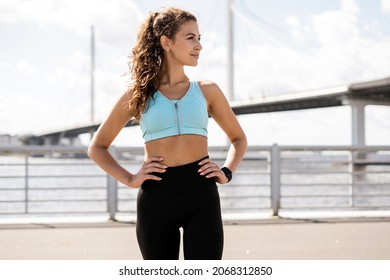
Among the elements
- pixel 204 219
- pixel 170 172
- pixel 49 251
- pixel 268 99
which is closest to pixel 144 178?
pixel 170 172

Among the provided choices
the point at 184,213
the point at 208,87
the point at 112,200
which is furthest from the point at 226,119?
the point at 112,200

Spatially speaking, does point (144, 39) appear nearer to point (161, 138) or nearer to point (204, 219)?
point (161, 138)

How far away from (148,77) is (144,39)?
0.53 ft

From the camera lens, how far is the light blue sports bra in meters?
1.88

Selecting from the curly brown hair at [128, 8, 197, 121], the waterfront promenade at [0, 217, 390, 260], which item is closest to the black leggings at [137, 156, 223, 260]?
the curly brown hair at [128, 8, 197, 121]

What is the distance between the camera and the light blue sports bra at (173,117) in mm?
1882

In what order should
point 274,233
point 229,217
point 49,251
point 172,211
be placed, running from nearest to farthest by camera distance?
point 172,211 → point 49,251 → point 274,233 → point 229,217

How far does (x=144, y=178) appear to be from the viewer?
1867 millimetres

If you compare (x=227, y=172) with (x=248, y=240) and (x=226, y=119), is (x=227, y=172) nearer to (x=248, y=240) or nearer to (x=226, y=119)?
(x=226, y=119)

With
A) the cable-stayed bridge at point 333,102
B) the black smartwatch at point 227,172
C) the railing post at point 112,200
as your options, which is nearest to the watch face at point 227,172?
the black smartwatch at point 227,172

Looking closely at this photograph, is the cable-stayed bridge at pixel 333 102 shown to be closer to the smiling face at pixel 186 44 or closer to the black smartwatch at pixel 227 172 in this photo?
the black smartwatch at pixel 227 172

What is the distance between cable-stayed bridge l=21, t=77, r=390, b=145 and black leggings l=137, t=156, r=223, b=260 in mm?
26431

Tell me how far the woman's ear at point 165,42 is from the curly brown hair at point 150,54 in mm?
10

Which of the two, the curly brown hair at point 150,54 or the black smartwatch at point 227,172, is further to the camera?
the black smartwatch at point 227,172
